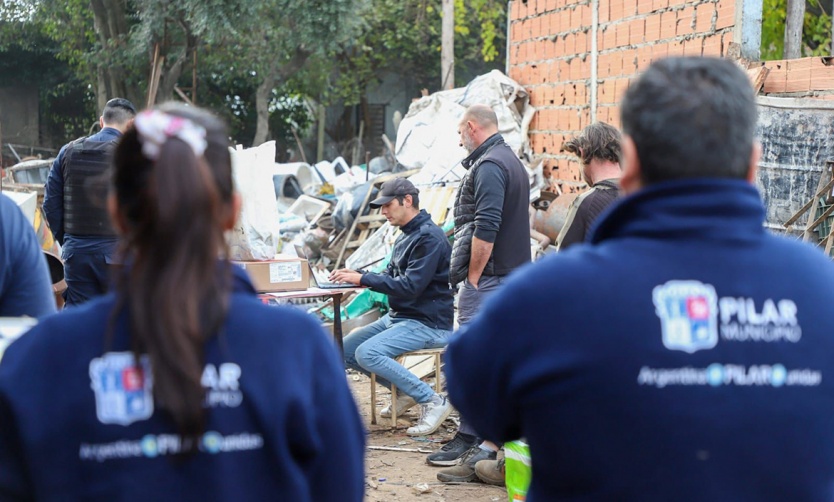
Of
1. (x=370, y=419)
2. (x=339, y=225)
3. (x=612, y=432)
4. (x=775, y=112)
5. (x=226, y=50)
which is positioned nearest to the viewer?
(x=612, y=432)

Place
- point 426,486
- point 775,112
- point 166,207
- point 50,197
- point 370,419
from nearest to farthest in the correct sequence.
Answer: point 166,207, point 426,486, point 50,197, point 370,419, point 775,112

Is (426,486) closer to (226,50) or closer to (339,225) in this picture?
(339,225)

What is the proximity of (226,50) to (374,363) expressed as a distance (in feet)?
49.1

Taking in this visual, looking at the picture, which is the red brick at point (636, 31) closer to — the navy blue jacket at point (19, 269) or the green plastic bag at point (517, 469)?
the green plastic bag at point (517, 469)

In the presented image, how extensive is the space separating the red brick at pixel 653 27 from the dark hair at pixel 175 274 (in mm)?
8799

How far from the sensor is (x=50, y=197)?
5766 millimetres

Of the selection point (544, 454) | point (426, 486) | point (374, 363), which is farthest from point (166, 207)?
point (374, 363)

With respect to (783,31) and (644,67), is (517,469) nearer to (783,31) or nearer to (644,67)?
(644,67)

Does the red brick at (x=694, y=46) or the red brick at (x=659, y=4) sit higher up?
the red brick at (x=659, y=4)

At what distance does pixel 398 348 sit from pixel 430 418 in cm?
60

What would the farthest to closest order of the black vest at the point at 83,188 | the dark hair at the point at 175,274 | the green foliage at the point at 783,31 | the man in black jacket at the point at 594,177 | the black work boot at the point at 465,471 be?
the green foliage at the point at 783,31, the black vest at the point at 83,188, the black work boot at the point at 465,471, the man in black jacket at the point at 594,177, the dark hair at the point at 175,274

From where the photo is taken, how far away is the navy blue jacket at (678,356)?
1577 mm

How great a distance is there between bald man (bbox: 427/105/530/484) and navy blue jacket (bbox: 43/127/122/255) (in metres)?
2.16

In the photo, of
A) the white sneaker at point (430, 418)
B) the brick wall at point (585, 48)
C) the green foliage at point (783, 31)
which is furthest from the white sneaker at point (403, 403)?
the green foliage at point (783, 31)
